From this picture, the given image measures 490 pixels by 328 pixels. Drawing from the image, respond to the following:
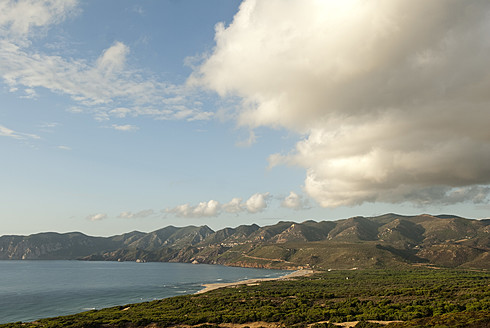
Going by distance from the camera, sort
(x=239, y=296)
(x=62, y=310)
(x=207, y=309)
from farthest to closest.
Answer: (x=62, y=310) < (x=239, y=296) < (x=207, y=309)

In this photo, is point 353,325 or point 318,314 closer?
point 353,325

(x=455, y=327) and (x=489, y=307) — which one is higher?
(x=455, y=327)

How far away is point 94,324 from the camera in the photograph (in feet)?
217

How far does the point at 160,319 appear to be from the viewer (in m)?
67.7

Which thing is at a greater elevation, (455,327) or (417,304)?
(455,327)

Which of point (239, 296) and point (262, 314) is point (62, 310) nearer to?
point (239, 296)

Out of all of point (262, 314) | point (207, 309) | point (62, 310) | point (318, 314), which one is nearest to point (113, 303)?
point (62, 310)

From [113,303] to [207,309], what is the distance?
227 feet

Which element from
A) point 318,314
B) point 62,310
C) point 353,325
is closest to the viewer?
point 353,325

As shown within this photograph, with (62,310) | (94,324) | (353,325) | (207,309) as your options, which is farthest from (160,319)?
(62,310)

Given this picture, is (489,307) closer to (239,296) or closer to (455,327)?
(455,327)

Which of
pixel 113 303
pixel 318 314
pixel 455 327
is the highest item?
A: pixel 455 327

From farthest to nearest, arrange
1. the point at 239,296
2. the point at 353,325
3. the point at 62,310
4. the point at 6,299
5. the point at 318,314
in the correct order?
the point at 6,299 < the point at 62,310 < the point at 239,296 < the point at 318,314 < the point at 353,325

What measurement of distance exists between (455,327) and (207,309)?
60875 mm
